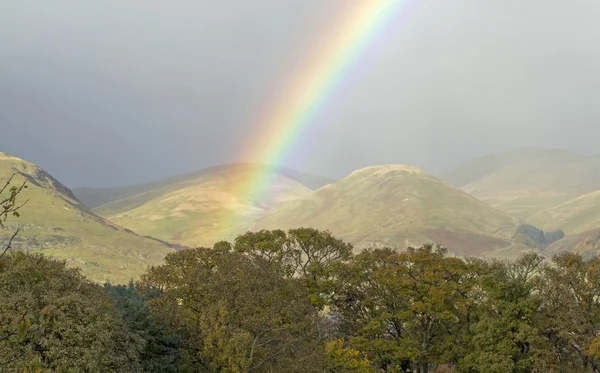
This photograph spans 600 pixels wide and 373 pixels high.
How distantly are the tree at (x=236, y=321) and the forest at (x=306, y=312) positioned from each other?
136 millimetres

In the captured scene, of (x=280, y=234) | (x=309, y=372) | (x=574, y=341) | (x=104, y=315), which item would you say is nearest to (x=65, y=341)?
(x=104, y=315)

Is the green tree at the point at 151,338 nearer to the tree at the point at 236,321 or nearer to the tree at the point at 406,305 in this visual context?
the tree at the point at 236,321

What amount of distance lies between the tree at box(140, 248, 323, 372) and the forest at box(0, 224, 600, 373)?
14cm

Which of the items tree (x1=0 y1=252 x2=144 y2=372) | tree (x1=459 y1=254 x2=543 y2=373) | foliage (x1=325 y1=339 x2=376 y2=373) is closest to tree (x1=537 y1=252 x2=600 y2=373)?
tree (x1=459 y1=254 x2=543 y2=373)

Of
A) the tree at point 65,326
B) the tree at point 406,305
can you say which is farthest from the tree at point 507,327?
the tree at point 65,326

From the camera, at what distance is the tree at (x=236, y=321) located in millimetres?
33213

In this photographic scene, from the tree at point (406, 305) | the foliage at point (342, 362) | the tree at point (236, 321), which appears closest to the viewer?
the tree at point (236, 321)

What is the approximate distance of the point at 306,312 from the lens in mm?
44406

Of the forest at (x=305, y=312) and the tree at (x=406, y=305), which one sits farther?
the tree at (x=406, y=305)

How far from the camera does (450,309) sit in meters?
52.5

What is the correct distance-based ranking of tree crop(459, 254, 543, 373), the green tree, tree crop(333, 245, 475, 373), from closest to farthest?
the green tree
tree crop(459, 254, 543, 373)
tree crop(333, 245, 475, 373)

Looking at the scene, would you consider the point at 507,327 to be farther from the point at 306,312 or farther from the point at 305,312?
the point at 305,312

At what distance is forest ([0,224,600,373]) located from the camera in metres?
28.5

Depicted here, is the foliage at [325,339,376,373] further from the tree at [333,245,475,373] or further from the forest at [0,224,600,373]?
the tree at [333,245,475,373]
